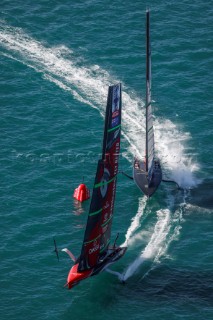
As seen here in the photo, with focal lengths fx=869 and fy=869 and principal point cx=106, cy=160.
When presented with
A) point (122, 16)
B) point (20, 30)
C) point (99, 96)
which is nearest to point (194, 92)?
point (99, 96)

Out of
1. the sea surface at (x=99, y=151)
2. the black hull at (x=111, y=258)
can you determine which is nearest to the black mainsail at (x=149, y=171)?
the sea surface at (x=99, y=151)

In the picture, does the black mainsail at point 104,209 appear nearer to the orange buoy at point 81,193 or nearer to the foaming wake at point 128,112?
the foaming wake at point 128,112

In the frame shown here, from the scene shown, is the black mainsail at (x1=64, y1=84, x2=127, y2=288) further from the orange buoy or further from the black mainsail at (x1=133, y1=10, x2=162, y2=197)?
the black mainsail at (x1=133, y1=10, x2=162, y2=197)

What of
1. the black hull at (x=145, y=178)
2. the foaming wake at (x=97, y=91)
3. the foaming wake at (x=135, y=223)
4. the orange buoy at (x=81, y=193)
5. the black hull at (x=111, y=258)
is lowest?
the black hull at (x=111, y=258)

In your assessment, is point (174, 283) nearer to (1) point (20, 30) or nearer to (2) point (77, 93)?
(2) point (77, 93)

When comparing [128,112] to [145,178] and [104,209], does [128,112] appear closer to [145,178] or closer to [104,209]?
[145,178]
